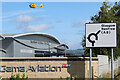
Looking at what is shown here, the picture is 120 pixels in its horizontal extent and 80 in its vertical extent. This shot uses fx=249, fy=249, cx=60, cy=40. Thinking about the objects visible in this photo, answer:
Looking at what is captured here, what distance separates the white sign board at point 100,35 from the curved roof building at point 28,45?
198ft

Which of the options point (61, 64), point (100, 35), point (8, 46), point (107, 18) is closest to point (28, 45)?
point (8, 46)

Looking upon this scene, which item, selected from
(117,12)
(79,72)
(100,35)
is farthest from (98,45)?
(117,12)

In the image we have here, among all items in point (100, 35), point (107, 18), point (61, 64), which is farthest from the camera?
point (107, 18)

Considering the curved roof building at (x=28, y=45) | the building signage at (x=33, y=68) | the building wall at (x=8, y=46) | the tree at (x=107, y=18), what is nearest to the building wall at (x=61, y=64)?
the building signage at (x=33, y=68)

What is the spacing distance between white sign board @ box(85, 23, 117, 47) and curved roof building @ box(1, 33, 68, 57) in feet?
198

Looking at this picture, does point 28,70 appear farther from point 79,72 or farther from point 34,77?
point 79,72

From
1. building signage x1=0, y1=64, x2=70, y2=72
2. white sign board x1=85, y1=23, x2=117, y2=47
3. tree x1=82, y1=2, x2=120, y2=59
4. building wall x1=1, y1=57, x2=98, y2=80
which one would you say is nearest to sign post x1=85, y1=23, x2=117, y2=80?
white sign board x1=85, y1=23, x2=117, y2=47

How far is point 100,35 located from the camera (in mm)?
17969

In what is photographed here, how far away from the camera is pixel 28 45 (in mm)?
95125

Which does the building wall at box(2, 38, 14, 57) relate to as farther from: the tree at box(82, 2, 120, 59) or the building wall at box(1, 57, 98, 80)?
the building wall at box(1, 57, 98, 80)

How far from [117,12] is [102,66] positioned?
11661 mm

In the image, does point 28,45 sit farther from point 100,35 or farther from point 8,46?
point 100,35

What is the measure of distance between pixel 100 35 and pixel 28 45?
258 feet

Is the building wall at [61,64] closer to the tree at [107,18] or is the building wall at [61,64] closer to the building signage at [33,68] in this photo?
the building signage at [33,68]
